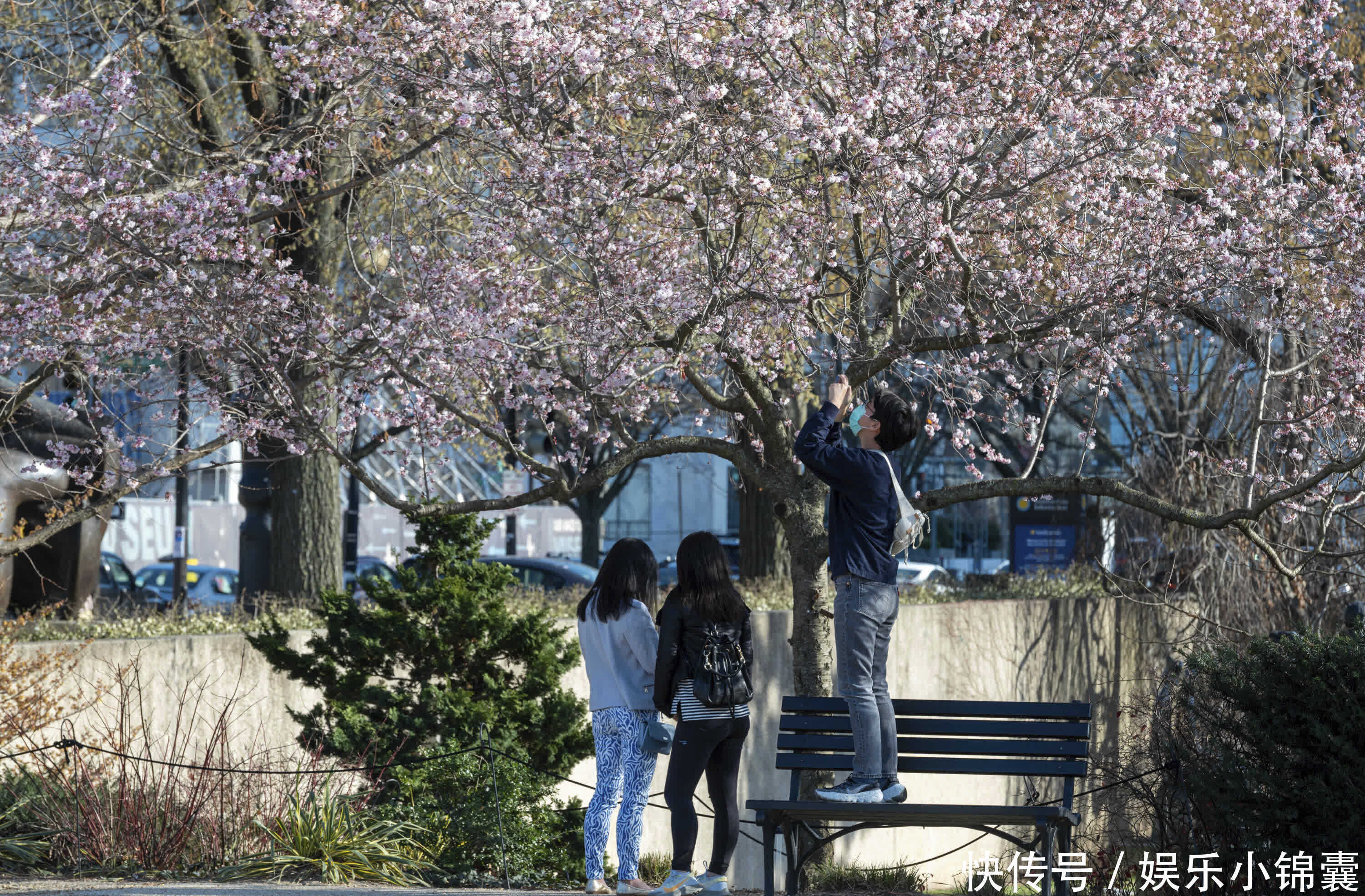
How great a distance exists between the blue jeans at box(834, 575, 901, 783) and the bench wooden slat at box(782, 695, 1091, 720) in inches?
11.7

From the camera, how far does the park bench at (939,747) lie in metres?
6.20

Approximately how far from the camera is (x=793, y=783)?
675cm

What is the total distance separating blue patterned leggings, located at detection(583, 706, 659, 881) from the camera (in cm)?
668

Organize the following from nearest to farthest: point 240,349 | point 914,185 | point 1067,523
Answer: point 914,185, point 240,349, point 1067,523

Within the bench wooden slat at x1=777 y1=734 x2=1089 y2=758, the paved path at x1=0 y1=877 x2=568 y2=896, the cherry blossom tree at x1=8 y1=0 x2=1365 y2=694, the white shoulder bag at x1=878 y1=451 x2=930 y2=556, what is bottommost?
the paved path at x1=0 y1=877 x2=568 y2=896

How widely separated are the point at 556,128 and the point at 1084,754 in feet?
14.1

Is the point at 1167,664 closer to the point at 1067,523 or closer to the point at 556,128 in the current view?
the point at 1067,523

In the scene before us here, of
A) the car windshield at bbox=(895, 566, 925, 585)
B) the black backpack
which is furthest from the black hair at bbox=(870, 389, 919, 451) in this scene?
the car windshield at bbox=(895, 566, 925, 585)

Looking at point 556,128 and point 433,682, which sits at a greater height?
point 556,128

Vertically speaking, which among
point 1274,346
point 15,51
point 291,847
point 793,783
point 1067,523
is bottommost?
point 291,847

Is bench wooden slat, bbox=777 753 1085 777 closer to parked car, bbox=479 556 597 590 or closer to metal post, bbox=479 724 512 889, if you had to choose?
metal post, bbox=479 724 512 889

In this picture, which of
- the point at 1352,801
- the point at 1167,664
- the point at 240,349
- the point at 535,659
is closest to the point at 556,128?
the point at 240,349

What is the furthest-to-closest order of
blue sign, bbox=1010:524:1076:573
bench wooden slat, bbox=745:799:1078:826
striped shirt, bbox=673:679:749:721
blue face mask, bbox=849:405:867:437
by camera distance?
blue sign, bbox=1010:524:1076:573 < blue face mask, bbox=849:405:867:437 < striped shirt, bbox=673:679:749:721 < bench wooden slat, bbox=745:799:1078:826

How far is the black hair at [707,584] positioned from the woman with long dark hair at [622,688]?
8.7 inches
